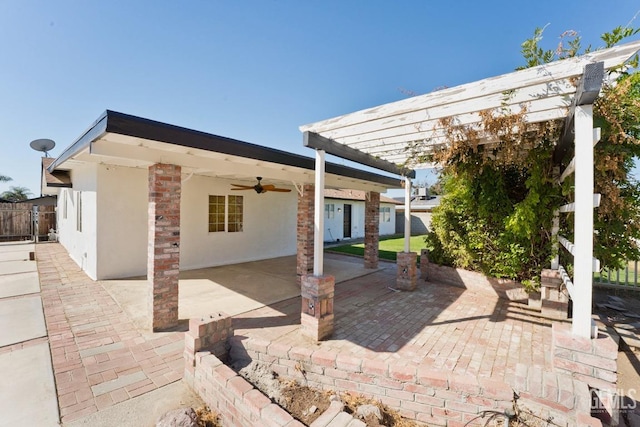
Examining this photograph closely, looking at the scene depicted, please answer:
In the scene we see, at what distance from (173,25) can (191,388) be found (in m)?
7.34

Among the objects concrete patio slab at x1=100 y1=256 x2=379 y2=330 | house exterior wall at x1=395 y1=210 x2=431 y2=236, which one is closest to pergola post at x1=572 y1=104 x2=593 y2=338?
concrete patio slab at x1=100 y1=256 x2=379 y2=330

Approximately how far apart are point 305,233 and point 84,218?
682 centimetres

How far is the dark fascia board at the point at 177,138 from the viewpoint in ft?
11.5

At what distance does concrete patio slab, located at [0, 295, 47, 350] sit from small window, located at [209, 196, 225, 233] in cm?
452

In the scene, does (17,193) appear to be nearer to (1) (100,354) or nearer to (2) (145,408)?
(1) (100,354)

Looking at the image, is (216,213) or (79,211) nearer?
(79,211)

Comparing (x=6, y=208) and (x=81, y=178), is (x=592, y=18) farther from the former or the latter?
(x=6, y=208)

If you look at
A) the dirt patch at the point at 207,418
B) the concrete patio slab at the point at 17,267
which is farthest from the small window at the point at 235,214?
the dirt patch at the point at 207,418

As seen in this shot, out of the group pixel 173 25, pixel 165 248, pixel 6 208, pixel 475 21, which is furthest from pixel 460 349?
pixel 6 208

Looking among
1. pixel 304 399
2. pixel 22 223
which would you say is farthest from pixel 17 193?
pixel 304 399

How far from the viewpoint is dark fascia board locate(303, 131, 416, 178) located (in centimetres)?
438

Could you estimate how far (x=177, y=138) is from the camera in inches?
160

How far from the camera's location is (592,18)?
4730 millimetres

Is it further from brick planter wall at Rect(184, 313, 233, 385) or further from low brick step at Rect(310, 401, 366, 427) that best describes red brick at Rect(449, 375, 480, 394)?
brick planter wall at Rect(184, 313, 233, 385)
